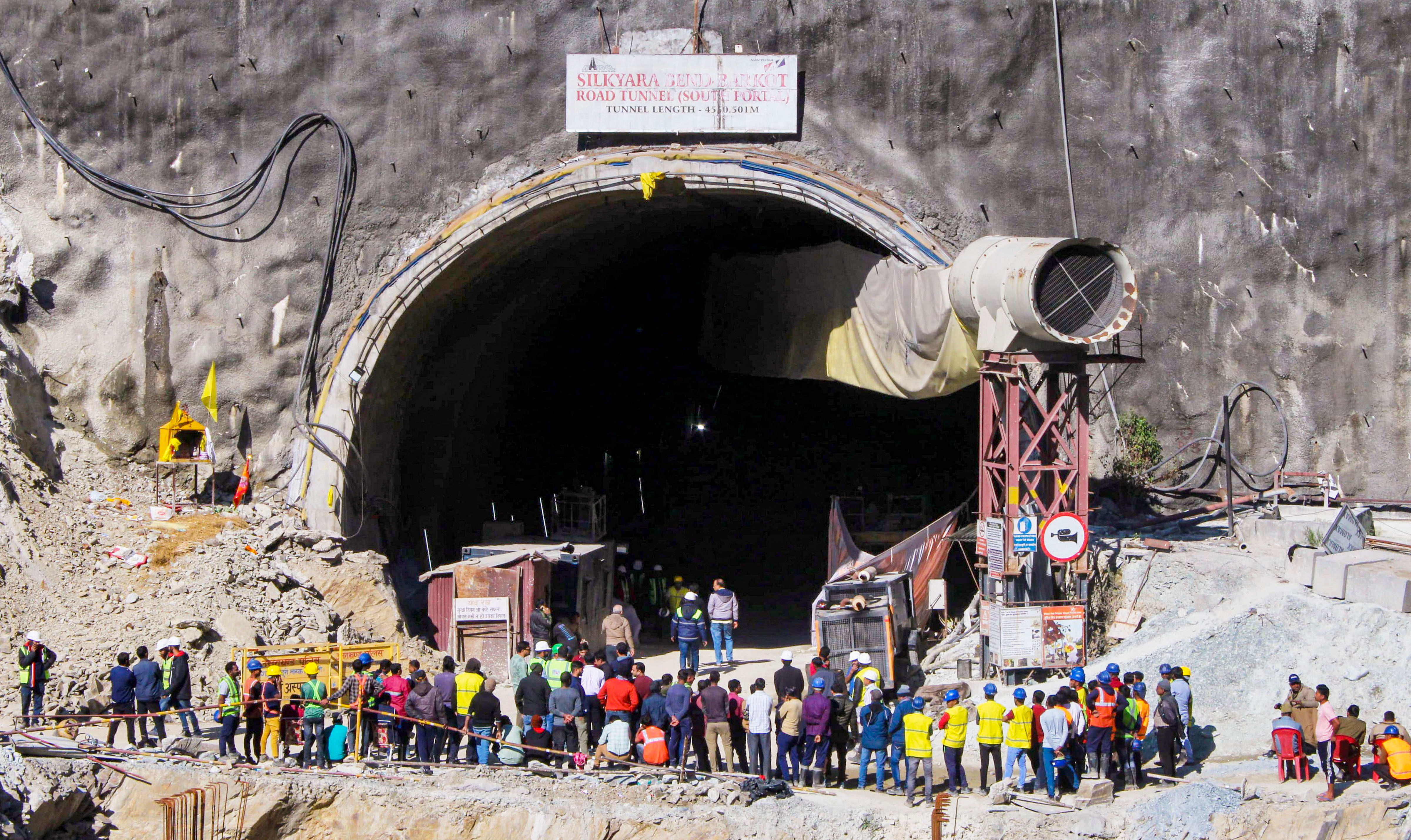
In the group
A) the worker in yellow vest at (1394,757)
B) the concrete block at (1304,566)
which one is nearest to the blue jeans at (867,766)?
the worker in yellow vest at (1394,757)

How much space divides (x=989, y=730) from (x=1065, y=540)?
3.38 m

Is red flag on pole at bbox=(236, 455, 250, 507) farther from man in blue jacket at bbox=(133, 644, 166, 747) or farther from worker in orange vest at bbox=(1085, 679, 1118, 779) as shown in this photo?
worker in orange vest at bbox=(1085, 679, 1118, 779)

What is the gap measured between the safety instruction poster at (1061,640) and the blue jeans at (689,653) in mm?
5310

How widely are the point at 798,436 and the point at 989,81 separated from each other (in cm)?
1277

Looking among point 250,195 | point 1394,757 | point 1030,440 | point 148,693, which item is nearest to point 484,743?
point 148,693

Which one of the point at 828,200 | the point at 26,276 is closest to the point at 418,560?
the point at 26,276

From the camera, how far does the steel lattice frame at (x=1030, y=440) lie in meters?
18.7

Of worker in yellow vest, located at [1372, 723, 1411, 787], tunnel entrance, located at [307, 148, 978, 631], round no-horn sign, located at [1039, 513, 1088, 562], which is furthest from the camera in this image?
tunnel entrance, located at [307, 148, 978, 631]

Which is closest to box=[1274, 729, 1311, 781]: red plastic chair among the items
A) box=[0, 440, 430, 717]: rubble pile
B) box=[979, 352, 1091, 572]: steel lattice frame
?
box=[979, 352, 1091, 572]: steel lattice frame

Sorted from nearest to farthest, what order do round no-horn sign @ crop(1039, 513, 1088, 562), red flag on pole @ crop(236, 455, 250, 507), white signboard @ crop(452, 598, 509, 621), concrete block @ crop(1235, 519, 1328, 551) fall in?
1. round no-horn sign @ crop(1039, 513, 1088, 562)
2. concrete block @ crop(1235, 519, 1328, 551)
3. white signboard @ crop(452, 598, 509, 621)
4. red flag on pole @ crop(236, 455, 250, 507)

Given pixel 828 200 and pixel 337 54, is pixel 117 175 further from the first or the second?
pixel 828 200

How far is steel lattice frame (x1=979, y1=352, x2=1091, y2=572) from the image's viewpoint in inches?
734

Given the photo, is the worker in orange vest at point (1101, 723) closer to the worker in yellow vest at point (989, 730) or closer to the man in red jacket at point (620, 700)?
the worker in yellow vest at point (989, 730)

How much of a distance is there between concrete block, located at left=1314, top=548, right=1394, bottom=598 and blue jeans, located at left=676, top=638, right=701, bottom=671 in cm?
817
